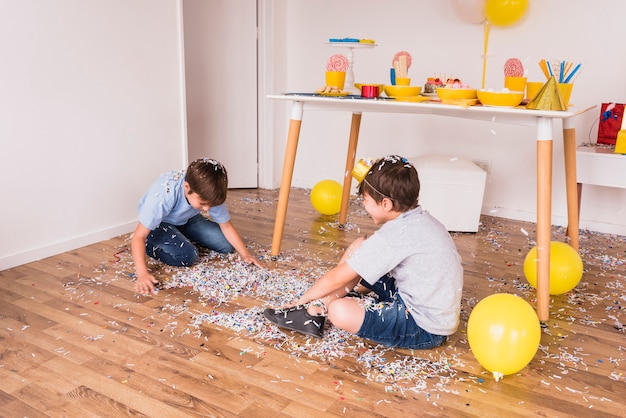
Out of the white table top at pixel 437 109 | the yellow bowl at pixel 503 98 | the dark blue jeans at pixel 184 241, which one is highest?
the yellow bowl at pixel 503 98

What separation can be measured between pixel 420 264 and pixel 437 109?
918mm

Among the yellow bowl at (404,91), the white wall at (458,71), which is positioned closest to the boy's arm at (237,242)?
the yellow bowl at (404,91)

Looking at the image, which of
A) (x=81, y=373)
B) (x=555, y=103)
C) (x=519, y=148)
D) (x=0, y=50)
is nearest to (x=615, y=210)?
(x=519, y=148)

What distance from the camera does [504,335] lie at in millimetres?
1684

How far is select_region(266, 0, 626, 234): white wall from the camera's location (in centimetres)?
345

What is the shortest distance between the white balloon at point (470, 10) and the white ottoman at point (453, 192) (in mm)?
1000

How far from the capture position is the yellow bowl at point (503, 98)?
2.28 m

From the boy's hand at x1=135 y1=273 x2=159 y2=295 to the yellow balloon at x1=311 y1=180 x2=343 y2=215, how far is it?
1.46 meters

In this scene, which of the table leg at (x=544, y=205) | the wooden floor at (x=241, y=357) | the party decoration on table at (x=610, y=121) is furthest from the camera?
the party decoration on table at (x=610, y=121)

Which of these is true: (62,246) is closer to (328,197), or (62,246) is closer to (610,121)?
(328,197)

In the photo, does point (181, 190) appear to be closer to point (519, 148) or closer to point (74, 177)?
point (74, 177)

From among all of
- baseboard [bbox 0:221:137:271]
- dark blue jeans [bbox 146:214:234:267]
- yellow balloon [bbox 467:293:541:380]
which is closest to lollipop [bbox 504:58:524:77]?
yellow balloon [bbox 467:293:541:380]

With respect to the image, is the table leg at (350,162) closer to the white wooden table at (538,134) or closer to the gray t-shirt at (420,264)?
the white wooden table at (538,134)

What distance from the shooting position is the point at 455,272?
186 cm
